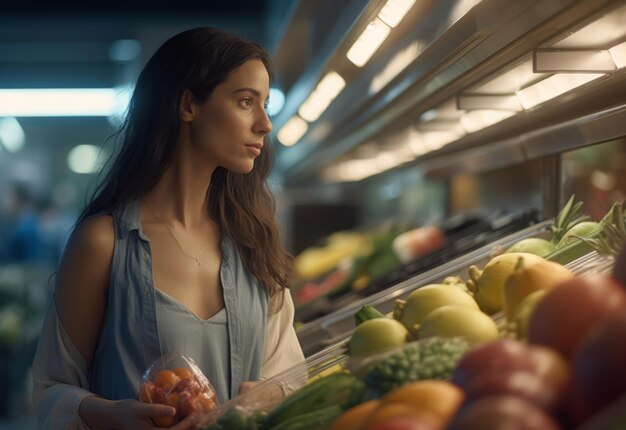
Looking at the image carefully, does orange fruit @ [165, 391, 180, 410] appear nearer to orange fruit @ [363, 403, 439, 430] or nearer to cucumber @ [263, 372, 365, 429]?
cucumber @ [263, 372, 365, 429]

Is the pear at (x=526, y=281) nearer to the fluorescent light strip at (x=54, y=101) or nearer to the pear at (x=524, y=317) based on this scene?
the pear at (x=524, y=317)

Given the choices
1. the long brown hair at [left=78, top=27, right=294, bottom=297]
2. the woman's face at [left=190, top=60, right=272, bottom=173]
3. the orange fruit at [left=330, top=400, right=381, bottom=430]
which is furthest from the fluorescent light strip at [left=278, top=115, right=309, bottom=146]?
the orange fruit at [left=330, top=400, right=381, bottom=430]

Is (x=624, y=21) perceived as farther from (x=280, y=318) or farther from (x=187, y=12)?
(x=187, y=12)

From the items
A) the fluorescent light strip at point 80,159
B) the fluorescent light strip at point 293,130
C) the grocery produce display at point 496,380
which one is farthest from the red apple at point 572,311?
the fluorescent light strip at point 80,159

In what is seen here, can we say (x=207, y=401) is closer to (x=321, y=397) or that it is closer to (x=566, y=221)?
(x=321, y=397)

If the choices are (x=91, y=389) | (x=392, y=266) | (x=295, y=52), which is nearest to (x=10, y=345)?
(x=295, y=52)

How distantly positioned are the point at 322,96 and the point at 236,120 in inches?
67.0

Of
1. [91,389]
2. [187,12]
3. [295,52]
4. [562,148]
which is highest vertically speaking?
[187,12]

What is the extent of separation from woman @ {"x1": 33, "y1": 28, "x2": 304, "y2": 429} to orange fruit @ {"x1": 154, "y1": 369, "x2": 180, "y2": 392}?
0.64ft

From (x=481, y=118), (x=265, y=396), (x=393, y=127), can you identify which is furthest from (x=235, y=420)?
(x=393, y=127)

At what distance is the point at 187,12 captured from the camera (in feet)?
38.8

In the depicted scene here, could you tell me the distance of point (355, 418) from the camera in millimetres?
1247

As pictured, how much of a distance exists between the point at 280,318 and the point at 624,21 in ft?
3.73

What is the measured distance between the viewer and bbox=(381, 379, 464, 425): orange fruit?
1.09 metres
